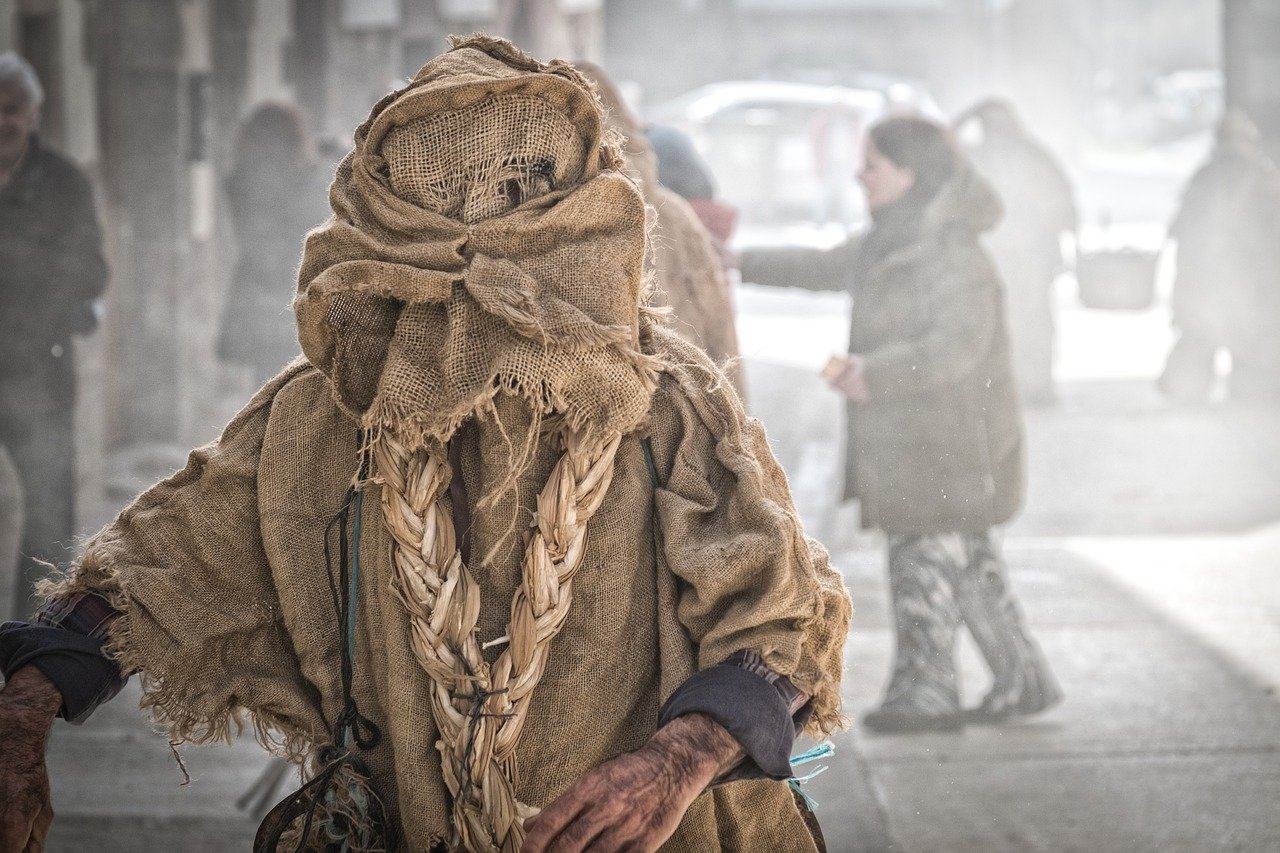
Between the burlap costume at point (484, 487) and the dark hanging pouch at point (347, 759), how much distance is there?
0.02 metres

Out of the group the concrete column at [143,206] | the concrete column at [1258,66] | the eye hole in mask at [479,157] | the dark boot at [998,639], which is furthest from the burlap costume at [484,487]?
the concrete column at [1258,66]

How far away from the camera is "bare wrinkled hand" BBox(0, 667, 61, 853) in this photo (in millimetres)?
1927

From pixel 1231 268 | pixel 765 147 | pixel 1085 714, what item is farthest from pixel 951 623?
pixel 765 147

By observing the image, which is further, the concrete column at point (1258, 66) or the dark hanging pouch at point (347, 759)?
the concrete column at point (1258, 66)

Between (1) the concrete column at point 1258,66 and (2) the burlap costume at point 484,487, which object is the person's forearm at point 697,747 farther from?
(1) the concrete column at point 1258,66

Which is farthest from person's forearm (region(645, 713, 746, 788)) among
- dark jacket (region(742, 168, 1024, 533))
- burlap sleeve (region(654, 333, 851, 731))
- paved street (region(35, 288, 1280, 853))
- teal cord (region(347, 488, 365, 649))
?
dark jacket (region(742, 168, 1024, 533))

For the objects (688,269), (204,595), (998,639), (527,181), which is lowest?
(998,639)

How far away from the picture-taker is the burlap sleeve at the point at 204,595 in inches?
86.7

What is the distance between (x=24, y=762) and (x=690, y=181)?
414cm

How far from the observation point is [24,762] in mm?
1981

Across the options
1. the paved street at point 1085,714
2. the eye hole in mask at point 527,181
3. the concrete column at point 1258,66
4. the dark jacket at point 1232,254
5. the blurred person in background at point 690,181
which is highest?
the concrete column at point 1258,66

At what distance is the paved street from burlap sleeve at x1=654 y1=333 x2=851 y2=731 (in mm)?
2296

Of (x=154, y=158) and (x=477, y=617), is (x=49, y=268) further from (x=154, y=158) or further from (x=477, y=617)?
(x=477, y=617)

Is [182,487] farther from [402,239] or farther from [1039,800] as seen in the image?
[1039,800]
